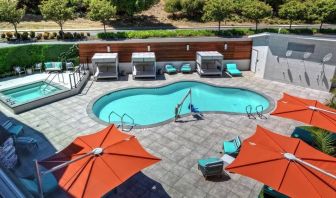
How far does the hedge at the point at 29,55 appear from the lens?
74.8 feet

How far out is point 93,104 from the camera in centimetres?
1823

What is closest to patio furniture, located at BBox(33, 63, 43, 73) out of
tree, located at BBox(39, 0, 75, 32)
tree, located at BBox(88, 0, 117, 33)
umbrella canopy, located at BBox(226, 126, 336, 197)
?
tree, located at BBox(39, 0, 75, 32)

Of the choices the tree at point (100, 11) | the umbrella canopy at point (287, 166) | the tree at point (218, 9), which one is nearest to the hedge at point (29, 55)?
the tree at point (100, 11)

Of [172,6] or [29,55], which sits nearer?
[29,55]

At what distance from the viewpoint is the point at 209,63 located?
81.2 feet

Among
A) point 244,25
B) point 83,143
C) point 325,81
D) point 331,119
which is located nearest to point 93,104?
point 83,143

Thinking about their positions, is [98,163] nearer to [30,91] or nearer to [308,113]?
[308,113]

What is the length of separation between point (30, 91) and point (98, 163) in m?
15.4

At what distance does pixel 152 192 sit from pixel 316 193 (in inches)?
228

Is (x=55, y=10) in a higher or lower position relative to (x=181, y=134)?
higher

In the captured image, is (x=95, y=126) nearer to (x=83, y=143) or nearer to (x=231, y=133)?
(x=83, y=143)

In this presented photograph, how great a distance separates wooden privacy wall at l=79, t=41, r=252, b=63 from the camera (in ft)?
77.7

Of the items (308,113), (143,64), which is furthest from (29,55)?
(308,113)

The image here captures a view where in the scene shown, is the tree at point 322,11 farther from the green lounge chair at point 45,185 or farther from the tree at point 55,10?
the green lounge chair at point 45,185
